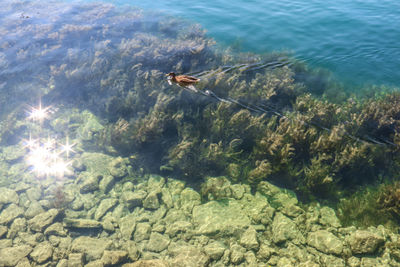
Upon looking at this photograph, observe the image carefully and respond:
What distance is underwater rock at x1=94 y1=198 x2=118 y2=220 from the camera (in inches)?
248

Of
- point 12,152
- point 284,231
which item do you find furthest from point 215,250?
point 12,152

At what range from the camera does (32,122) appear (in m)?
9.44

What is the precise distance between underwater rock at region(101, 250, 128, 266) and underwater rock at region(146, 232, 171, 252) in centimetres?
57

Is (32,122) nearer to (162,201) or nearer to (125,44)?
(125,44)

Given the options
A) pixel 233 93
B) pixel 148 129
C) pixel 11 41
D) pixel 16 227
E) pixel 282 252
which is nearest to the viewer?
pixel 282 252

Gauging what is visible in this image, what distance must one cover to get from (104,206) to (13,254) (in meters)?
2.13

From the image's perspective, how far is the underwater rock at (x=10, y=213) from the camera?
6.18m

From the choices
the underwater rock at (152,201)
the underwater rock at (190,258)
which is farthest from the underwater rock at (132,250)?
the underwater rock at (152,201)

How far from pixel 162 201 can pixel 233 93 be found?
435 centimetres

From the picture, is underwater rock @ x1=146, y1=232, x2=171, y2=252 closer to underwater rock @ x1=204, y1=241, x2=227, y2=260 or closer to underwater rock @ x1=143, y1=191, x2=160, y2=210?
underwater rock @ x1=143, y1=191, x2=160, y2=210

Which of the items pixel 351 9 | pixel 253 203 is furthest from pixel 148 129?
pixel 351 9

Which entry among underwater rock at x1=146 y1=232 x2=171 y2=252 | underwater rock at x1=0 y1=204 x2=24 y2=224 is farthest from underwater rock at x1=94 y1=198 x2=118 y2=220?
underwater rock at x1=0 y1=204 x2=24 y2=224

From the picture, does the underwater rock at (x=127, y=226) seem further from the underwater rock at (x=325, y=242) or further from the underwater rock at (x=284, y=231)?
the underwater rock at (x=325, y=242)

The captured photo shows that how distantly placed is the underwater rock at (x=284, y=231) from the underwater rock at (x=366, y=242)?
0.93 m
